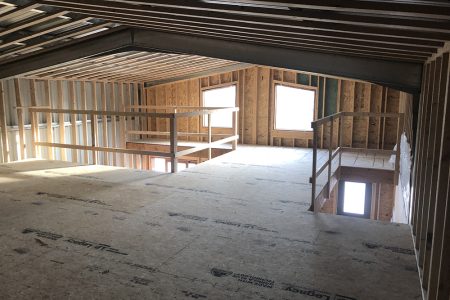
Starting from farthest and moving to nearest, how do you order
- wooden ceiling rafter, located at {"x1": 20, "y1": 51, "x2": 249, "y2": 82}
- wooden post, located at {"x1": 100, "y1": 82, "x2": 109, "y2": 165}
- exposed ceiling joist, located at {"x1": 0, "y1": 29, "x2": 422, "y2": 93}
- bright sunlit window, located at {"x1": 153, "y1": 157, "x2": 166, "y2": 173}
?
bright sunlit window, located at {"x1": 153, "y1": 157, "x2": 166, "y2": 173} → wooden post, located at {"x1": 100, "y1": 82, "x2": 109, "y2": 165} → wooden ceiling rafter, located at {"x1": 20, "y1": 51, "x2": 249, "y2": 82} → exposed ceiling joist, located at {"x1": 0, "y1": 29, "x2": 422, "y2": 93}

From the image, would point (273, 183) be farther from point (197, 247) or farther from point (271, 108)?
point (271, 108)

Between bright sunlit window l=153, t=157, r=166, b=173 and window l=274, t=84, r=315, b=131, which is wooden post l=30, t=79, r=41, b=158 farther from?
window l=274, t=84, r=315, b=131

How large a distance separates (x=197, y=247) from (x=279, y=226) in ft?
3.42

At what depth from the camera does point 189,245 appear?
369 centimetres

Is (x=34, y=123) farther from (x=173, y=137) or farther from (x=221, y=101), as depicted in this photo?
(x=221, y=101)

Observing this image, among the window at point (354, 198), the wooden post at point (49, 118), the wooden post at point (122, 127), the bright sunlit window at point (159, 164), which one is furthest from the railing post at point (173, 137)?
the bright sunlit window at point (159, 164)

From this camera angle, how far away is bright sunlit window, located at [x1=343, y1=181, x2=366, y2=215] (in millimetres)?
10641

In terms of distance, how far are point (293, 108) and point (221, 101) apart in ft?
7.51

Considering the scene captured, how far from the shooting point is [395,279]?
9.97ft

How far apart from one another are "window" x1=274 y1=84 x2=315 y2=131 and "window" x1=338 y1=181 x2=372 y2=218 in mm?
1967

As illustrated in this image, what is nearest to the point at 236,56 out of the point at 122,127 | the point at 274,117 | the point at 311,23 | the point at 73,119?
the point at 311,23

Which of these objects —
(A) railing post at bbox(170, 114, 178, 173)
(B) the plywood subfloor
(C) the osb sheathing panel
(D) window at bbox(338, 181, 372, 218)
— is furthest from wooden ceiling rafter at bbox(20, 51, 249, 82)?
(D) window at bbox(338, 181, 372, 218)

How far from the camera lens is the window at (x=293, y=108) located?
10820 mm

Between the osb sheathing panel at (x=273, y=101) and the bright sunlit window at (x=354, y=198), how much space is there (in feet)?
4.03
